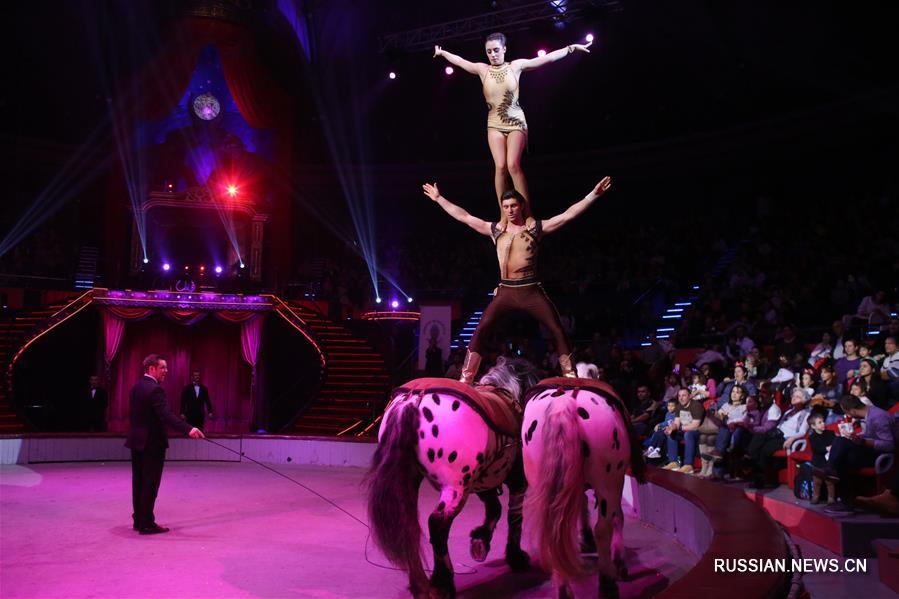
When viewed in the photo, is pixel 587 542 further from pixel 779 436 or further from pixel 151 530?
pixel 151 530

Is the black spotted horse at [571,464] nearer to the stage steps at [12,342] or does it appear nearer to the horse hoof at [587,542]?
the horse hoof at [587,542]

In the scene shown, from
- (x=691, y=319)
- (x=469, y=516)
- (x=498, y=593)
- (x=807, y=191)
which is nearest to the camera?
(x=498, y=593)

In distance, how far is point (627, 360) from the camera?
13.0 meters

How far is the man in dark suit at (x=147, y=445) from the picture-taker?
6844 millimetres

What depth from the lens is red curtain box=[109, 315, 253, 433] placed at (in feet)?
57.5

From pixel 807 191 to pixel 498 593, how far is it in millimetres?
18751

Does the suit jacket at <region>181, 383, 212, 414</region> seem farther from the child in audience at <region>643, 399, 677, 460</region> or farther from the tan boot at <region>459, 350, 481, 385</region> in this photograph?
the tan boot at <region>459, 350, 481, 385</region>

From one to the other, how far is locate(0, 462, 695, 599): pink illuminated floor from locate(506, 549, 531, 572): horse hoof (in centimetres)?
8

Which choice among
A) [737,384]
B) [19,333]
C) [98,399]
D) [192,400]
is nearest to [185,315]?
[98,399]

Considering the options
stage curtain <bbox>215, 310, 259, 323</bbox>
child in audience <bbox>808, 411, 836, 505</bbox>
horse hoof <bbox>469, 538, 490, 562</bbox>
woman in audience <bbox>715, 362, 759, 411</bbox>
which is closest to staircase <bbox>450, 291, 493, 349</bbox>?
stage curtain <bbox>215, 310, 259, 323</bbox>

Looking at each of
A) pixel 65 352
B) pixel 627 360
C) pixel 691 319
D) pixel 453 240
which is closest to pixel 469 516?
pixel 627 360

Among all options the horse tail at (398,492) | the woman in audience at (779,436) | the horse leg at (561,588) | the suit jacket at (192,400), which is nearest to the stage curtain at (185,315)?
the suit jacket at (192,400)

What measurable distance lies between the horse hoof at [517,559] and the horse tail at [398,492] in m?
1.34

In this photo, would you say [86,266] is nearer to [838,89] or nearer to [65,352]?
[65,352]
